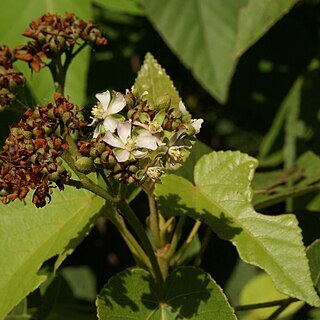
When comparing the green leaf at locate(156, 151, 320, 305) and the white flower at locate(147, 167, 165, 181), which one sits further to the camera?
the green leaf at locate(156, 151, 320, 305)

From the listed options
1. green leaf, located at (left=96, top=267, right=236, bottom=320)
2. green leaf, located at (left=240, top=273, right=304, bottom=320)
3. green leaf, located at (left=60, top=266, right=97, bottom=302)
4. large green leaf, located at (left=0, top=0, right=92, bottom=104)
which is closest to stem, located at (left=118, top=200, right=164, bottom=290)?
green leaf, located at (left=96, top=267, right=236, bottom=320)

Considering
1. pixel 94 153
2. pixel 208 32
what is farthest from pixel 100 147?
pixel 208 32

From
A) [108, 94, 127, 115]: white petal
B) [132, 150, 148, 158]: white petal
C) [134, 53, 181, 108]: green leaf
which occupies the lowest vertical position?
[134, 53, 181, 108]: green leaf

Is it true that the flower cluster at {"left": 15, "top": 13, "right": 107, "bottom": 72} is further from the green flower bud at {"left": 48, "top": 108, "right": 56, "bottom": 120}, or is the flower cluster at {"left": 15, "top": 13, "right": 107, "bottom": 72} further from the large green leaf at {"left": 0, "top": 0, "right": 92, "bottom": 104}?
the large green leaf at {"left": 0, "top": 0, "right": 92, "bottom": 104}

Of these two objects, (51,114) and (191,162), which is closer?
(51,114)

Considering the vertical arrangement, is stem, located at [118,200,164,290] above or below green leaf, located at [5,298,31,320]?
above

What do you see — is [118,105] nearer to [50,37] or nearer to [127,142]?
[127,142]

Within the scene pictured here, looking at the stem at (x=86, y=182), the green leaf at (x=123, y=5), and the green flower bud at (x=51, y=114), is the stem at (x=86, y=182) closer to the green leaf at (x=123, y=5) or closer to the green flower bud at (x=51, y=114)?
the green flower bud at (x=51, y=114)
